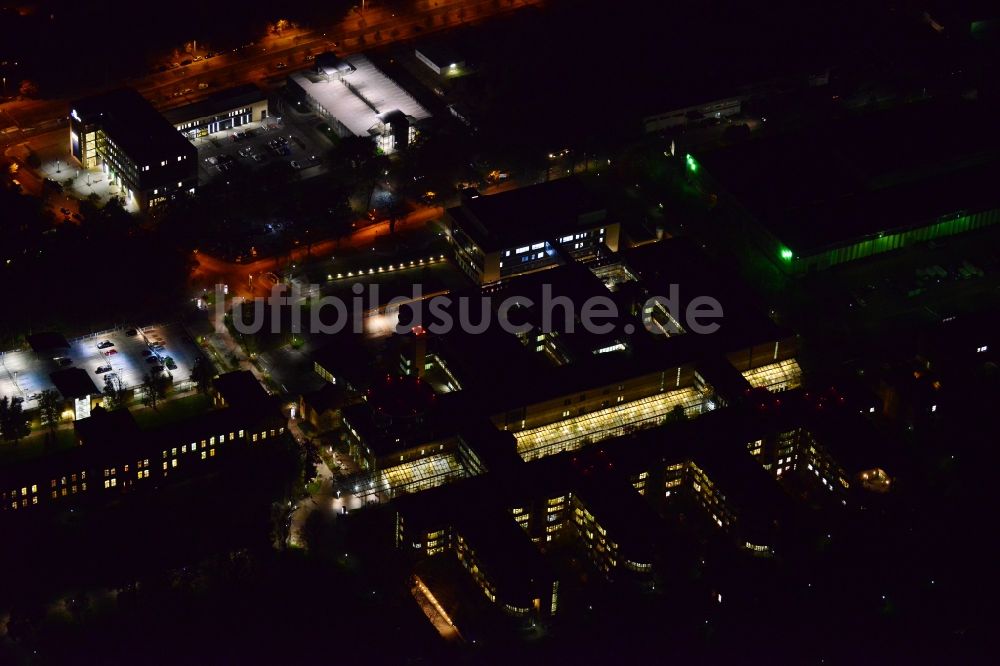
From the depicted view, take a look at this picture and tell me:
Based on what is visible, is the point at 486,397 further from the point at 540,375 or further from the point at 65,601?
the point at 65,601

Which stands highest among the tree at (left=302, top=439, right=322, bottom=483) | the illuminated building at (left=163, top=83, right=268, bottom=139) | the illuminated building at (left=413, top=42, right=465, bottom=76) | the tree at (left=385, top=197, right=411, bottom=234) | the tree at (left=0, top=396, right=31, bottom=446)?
the illuminated building at (left=413, top=42, right=465, bottom=76)

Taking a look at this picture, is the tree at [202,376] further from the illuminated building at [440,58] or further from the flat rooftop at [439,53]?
the flat rooftop at [439,53]

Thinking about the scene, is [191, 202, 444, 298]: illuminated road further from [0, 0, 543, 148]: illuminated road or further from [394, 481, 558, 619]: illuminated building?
[394, 481, 558, 619]: illuminated building

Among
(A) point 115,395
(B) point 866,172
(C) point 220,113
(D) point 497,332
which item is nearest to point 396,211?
(C) point 220,113

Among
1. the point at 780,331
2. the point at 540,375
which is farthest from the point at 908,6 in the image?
the point at 540,375

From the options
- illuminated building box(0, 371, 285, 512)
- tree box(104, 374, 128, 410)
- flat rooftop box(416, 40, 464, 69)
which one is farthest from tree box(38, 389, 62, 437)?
flat rooftop box(416, 40, 464, 69)

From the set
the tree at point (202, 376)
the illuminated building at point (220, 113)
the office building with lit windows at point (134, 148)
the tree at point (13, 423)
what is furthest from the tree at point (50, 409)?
the illuminated building at point (220, 113)

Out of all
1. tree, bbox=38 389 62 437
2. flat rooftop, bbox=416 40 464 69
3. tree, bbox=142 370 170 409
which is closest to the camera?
tree, bbox=38 389 62 437
